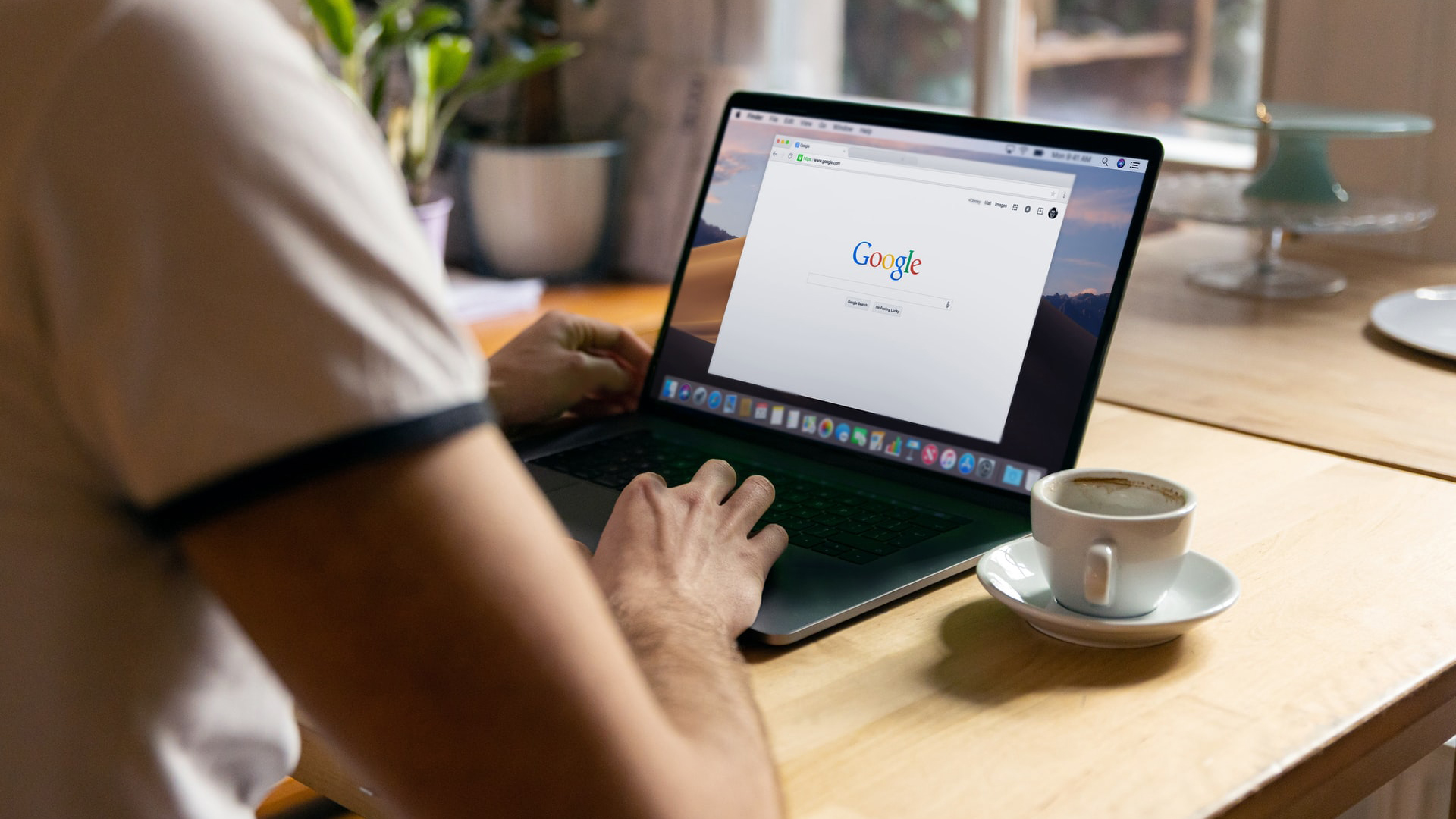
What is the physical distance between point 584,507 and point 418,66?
5.38ft

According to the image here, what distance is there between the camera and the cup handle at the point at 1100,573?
0.62 meters

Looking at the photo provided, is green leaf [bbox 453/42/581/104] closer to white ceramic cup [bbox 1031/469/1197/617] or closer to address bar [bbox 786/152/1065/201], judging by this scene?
address bar [bbox 786/152/1065/201]

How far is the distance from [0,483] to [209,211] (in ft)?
0.43

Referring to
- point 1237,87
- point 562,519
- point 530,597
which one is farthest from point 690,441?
point 1237,87

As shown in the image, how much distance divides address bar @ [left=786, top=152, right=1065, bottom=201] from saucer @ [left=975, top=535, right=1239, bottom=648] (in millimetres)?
256

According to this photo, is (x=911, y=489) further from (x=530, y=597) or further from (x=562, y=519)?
(x=530, y=597)

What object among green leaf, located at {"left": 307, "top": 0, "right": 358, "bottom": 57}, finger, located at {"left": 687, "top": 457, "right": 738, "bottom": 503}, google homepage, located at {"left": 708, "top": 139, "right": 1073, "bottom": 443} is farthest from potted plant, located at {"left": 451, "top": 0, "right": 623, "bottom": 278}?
finger, located at {"left": 687, "top": 457, "right": 738, "bottom": 503}

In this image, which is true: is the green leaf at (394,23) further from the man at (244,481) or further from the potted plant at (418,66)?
the man at (244,481)

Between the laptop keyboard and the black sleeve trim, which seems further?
the laptop keyboard

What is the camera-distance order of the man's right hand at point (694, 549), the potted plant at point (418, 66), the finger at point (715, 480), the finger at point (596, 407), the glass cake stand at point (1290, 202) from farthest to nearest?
the potted plant at point (418, 66)
the glass cake stand at point (1290, 202)
the finger at point (596, 407)
the finger at point (715, 480)
the man's right hand at point (694, 549)

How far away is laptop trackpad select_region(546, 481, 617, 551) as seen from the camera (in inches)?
31.7

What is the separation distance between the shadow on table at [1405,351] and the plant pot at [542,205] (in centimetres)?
154

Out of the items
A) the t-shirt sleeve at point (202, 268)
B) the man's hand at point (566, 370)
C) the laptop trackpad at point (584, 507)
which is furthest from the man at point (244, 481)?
the man's hand at point (566, 370)

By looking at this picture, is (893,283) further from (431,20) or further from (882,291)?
(431,20)
